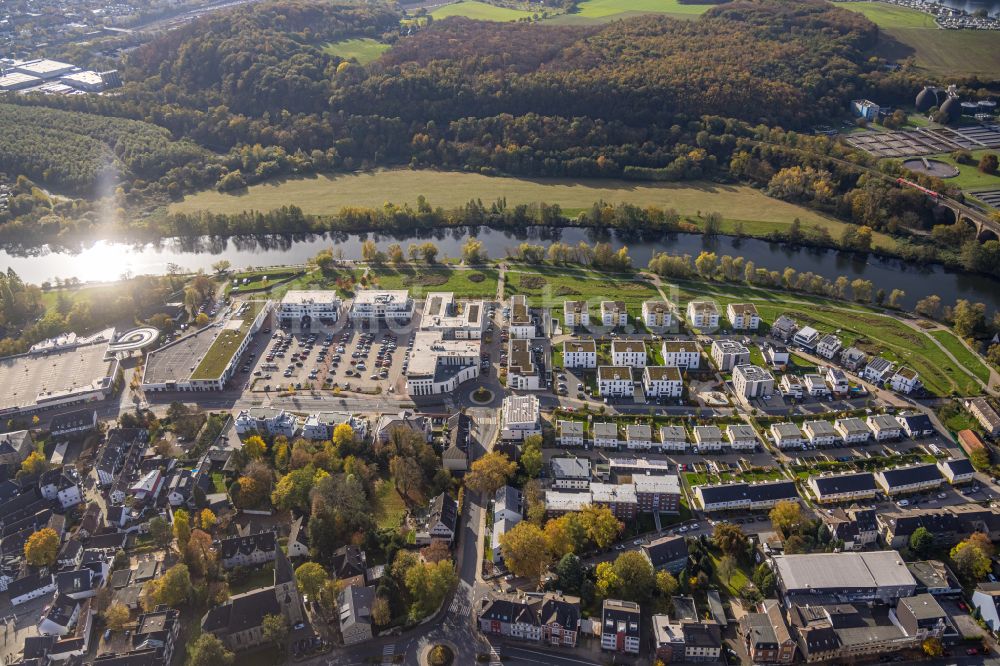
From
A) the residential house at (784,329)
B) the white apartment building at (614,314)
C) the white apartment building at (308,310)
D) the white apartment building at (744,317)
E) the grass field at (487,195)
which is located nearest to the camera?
the residential house at (784,329)

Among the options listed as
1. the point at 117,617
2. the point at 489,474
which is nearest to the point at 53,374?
the point at 117,617

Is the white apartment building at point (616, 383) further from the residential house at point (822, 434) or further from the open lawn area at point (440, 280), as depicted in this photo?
the open lawn area at point (440, 280)

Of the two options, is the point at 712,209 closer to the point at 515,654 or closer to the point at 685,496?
the point at 685,496

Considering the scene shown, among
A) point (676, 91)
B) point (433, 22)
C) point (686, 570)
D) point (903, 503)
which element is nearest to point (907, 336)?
point (903, 503)

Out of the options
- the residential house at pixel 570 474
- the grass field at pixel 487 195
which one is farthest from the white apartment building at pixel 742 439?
the grass field at pixel 487 195

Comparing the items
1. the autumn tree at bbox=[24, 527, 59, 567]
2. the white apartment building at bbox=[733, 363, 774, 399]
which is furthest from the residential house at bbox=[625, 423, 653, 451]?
the autumn tree at bbox=[24, 527, 59, 567]

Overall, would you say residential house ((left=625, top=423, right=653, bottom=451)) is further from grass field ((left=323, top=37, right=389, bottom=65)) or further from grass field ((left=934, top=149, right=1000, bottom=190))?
grass field ((left=323, top=37, right=389, bottom=65))
